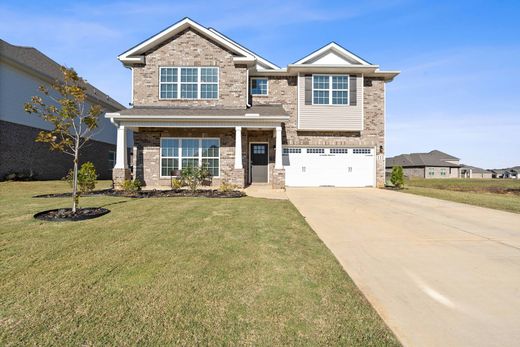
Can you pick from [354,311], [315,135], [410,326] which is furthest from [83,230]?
[315,135]

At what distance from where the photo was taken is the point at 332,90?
621 inches

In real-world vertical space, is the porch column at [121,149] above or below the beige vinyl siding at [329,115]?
below

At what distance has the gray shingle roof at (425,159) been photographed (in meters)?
53.6

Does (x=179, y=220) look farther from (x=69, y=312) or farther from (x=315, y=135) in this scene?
(x=315, y=135)

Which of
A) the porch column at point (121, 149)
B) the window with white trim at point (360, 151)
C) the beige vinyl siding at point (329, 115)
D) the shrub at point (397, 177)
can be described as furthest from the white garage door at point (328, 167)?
the porch column at point (121, 149)

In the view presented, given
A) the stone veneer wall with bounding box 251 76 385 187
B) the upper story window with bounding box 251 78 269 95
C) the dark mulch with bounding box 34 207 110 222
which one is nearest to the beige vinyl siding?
the stone veneer wall with bounding box 251 76 385 187

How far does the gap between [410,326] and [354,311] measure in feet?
1.62

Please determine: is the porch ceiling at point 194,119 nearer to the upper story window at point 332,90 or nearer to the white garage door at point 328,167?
the white garage door at point 328,167

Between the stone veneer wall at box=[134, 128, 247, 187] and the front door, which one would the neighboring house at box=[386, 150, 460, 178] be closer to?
the front door

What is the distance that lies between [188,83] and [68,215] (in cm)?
1065

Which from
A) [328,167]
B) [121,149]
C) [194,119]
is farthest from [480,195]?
[121,149]

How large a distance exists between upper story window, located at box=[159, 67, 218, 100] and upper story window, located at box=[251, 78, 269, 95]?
267 cm

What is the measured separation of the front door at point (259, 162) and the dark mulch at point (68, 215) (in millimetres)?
9682

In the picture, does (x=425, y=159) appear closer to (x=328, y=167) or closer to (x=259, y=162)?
(x=328, y=167)
